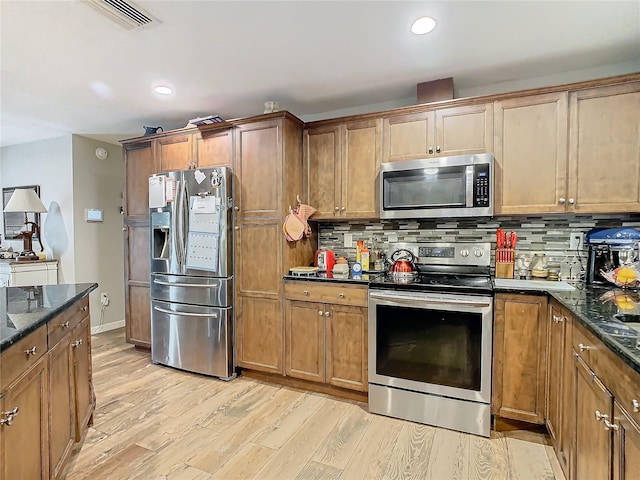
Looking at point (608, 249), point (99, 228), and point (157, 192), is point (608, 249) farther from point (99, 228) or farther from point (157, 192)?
point (99, 228)

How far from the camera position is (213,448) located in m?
1.97

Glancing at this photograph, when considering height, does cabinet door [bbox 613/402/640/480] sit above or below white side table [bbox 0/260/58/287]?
below

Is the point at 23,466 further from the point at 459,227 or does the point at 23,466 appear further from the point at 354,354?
the point at 459,227

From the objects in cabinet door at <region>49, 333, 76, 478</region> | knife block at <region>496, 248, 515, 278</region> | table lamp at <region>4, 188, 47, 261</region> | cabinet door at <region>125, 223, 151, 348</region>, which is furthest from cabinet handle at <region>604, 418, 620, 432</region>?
table lamp at <region>4, 188, 47, 261</region>

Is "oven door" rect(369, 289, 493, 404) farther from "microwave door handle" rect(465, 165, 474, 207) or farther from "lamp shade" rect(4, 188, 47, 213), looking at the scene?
"lamp shade" rect(4, 188, 47, 213)

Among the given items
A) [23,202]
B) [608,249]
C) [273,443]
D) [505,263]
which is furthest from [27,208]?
[608,249]

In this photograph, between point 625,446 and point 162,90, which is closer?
point 625,446

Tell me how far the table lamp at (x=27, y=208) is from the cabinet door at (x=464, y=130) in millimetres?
4385

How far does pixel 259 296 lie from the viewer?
2848 mm

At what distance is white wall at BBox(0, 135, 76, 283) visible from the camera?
13.4ft

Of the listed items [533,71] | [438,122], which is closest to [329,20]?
[438,122]

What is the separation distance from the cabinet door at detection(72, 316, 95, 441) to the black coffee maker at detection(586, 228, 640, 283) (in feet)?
10.3

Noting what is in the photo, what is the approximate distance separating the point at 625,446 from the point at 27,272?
5.11 metres

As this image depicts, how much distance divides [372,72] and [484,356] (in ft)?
6.71
